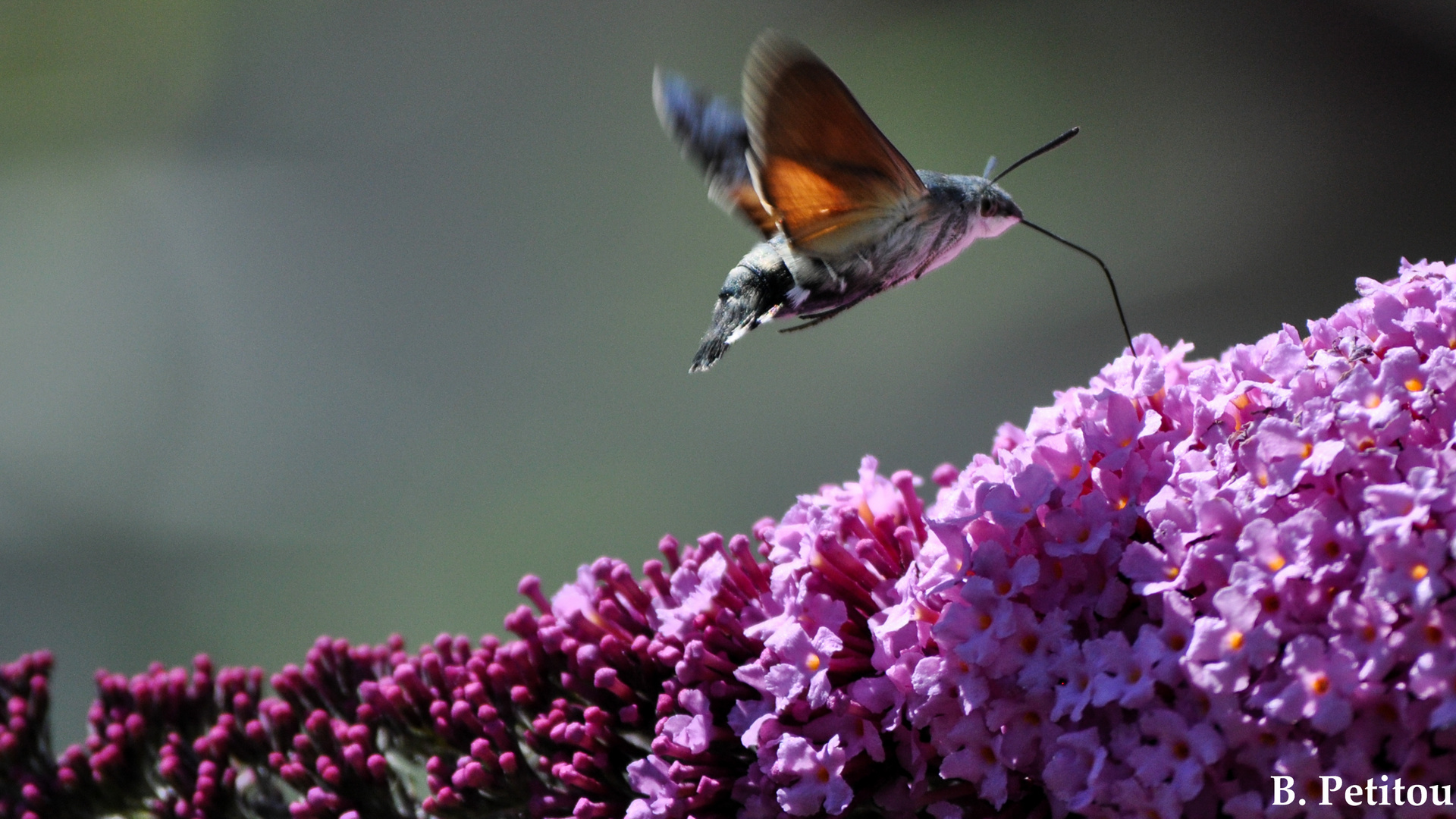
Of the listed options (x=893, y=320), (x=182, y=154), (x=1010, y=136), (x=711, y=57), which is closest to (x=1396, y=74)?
(x=1010, y=136)

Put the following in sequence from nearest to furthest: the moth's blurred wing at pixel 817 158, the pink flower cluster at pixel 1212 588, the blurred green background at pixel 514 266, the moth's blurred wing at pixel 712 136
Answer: the pink flower cluster at pixel 1212 588, the moth's blurred wing at pixel 817 158, the moth's blurred wing at pixel 712 136, the blurred green background at pixel 514 266

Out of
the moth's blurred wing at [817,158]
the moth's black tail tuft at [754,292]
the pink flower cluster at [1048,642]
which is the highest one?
the moth's blurred wing at [817,158]

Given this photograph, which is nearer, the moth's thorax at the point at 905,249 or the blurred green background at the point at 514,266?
the moth's thorax at the point at 905,249

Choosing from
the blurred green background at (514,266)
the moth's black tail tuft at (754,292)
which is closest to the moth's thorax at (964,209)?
the moth's black tail tuft at (754,292)

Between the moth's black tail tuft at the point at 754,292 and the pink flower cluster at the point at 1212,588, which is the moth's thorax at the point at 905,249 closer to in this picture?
the moth's black tail tuft at the point at 754,292

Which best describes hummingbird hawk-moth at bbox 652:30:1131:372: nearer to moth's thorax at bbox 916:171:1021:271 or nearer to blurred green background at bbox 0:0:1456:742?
moth's thorax at bbox 916:171:1021:271

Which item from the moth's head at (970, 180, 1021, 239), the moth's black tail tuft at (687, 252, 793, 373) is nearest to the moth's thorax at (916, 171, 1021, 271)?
the moth's head at (970, 180, 1021, 239)
